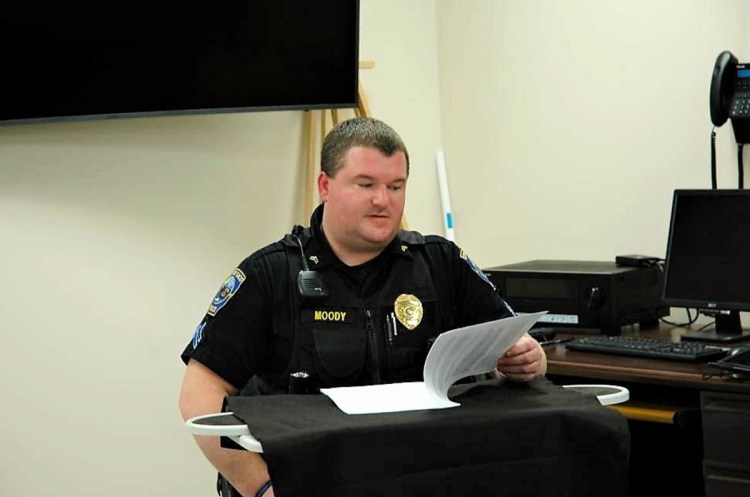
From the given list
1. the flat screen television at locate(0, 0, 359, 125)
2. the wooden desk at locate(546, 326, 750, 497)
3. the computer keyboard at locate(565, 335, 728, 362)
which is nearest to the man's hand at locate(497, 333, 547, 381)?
the wooden desk at locate(546, 326, 750, 497)

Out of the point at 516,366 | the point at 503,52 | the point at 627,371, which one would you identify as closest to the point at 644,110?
the point at 503,52

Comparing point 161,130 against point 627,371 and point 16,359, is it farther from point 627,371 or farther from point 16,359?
point 627,371

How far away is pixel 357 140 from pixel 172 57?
109cm

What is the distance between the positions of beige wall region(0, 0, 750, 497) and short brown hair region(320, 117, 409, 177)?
1107 mm

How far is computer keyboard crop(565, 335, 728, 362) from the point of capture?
3.07 meters

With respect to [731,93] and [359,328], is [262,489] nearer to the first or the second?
[359,328]

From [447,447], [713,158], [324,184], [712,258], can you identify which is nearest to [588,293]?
[712,258]

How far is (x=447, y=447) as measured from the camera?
184 cm

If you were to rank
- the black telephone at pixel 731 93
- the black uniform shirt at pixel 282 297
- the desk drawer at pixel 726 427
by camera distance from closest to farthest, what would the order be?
the black uniform shirt at pixel 282 297 < the desk drawer at pixel 726 427 < the black telephone at pixel 731 93

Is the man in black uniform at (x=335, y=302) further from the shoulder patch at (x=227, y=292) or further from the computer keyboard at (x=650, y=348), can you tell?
the computer keyboard at (x=650, y=348)

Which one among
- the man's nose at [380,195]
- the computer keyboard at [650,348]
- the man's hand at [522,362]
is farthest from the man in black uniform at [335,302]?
Result: the computer keyboard at [650,348]

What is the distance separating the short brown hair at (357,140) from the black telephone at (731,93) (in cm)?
147

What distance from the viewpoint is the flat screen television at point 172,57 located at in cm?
308

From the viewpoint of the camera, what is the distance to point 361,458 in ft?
5.90
